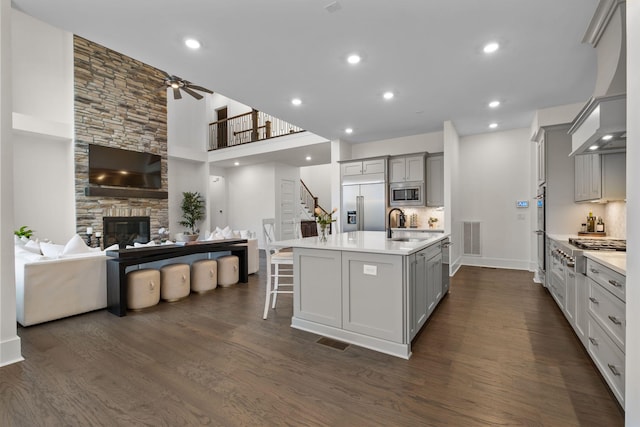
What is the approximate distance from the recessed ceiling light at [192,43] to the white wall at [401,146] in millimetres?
4903

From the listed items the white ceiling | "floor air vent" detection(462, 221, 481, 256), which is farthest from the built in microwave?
the white ceiling

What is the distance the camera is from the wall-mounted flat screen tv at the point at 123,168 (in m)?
7.05

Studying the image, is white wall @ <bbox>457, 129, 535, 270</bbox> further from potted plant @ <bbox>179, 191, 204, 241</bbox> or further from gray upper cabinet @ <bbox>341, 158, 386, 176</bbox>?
potted plant @ <bbox>179, 191, 204, 241</bbox>

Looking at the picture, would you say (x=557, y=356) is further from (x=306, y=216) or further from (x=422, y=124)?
(x=306, y=216)

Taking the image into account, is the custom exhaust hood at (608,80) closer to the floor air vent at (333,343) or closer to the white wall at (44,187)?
the floor air vent at (333,343)

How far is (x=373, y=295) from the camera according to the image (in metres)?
2.67

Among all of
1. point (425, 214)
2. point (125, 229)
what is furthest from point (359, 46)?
point (125, 229)

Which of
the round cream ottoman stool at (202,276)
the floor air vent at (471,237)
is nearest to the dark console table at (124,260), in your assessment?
the round cream ottoman stool at (202,276)

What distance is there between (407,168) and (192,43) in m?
4.74

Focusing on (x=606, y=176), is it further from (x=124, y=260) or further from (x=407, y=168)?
(x=124, y=260)

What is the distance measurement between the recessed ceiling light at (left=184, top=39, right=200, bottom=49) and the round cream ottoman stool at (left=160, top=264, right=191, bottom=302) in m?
2.90

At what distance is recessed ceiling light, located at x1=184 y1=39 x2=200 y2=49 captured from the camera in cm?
285

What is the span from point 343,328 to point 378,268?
2.41 feet

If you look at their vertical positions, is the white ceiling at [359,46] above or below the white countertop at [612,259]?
above
